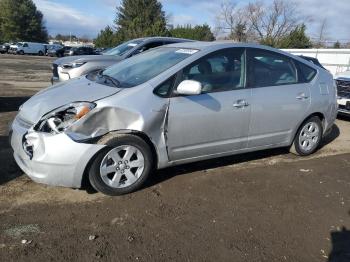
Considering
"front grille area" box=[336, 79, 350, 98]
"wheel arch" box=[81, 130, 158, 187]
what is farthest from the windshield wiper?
"front grille area" box=[336, 79, 350, 98]

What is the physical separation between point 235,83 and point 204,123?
2.35 feet

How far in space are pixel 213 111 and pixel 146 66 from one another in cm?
103

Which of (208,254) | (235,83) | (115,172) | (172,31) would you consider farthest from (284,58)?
(172,31)

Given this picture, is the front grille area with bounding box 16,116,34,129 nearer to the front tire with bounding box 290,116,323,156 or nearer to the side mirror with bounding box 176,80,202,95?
the side mirror with bounding box 176,80,202,95

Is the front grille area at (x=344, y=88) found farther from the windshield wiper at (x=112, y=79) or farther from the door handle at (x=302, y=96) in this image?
the windshield wiper at (x=112, y=79)

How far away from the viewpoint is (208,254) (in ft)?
11.1

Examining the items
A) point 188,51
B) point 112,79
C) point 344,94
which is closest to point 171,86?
point 188,51

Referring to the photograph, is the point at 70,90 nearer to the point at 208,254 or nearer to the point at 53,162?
the point at 53,162

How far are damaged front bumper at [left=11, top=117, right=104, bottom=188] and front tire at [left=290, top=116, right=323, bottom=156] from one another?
3237 millimetres

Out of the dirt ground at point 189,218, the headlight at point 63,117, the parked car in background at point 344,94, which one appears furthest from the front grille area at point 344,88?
the headlight at point 63,117

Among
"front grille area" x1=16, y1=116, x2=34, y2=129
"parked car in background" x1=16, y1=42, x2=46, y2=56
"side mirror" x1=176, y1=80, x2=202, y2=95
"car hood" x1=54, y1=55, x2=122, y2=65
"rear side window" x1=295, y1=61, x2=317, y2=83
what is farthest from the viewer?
"parked car in background" x1=16, y1=42, x2=46, y2=56

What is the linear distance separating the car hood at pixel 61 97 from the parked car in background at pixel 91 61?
4.05 m

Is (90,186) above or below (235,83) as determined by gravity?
below

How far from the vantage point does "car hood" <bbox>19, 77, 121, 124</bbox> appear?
425 centimetres
